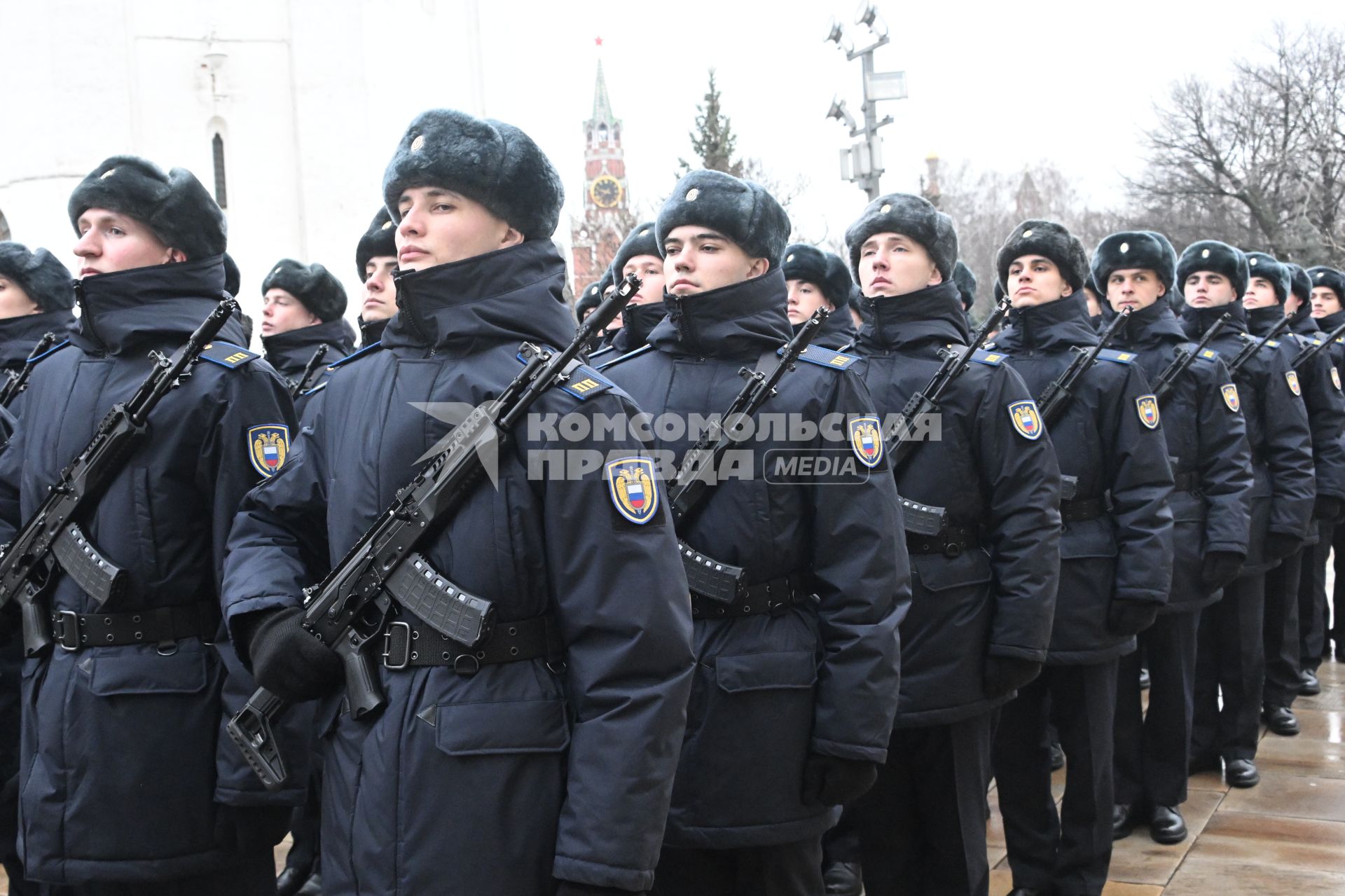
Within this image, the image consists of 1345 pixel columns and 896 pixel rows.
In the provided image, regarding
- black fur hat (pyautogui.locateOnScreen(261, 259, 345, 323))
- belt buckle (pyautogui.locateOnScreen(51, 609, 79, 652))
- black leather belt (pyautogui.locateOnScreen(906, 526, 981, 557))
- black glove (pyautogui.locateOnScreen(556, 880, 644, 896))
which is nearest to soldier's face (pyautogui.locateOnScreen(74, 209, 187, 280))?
belt buckle (pyautogui.locateOnScreen(51, 609, 79, 652))

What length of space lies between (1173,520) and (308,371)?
3.90 meters

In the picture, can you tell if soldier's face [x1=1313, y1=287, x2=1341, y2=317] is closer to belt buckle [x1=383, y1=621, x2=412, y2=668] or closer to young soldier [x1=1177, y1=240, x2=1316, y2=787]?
young soldier [x1=1177, y1=240, x2=1316, y2=787]

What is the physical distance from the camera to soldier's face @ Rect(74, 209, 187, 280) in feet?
12.6

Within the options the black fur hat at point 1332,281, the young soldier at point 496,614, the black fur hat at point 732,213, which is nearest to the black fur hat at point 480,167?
the young soldier at point 496,614

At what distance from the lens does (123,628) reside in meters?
3.57

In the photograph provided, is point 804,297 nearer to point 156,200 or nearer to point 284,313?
point 284,313

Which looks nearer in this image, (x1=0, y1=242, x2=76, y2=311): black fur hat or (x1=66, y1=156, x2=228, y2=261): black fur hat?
(x1=66, y1=156, x2=228, y2=261): black fur hat

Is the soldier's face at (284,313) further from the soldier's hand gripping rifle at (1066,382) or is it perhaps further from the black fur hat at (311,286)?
the soldier's hand gripping rifle at (1066,382)

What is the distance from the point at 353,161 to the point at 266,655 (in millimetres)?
28772

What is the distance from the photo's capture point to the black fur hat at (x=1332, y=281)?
10492 mm

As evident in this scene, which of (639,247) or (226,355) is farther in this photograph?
(639,247)

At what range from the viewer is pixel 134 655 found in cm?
355

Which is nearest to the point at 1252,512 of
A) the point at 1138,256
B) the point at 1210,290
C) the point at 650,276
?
the point at 1210,290

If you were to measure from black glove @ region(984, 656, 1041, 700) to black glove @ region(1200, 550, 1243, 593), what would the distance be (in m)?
A: 2.03
